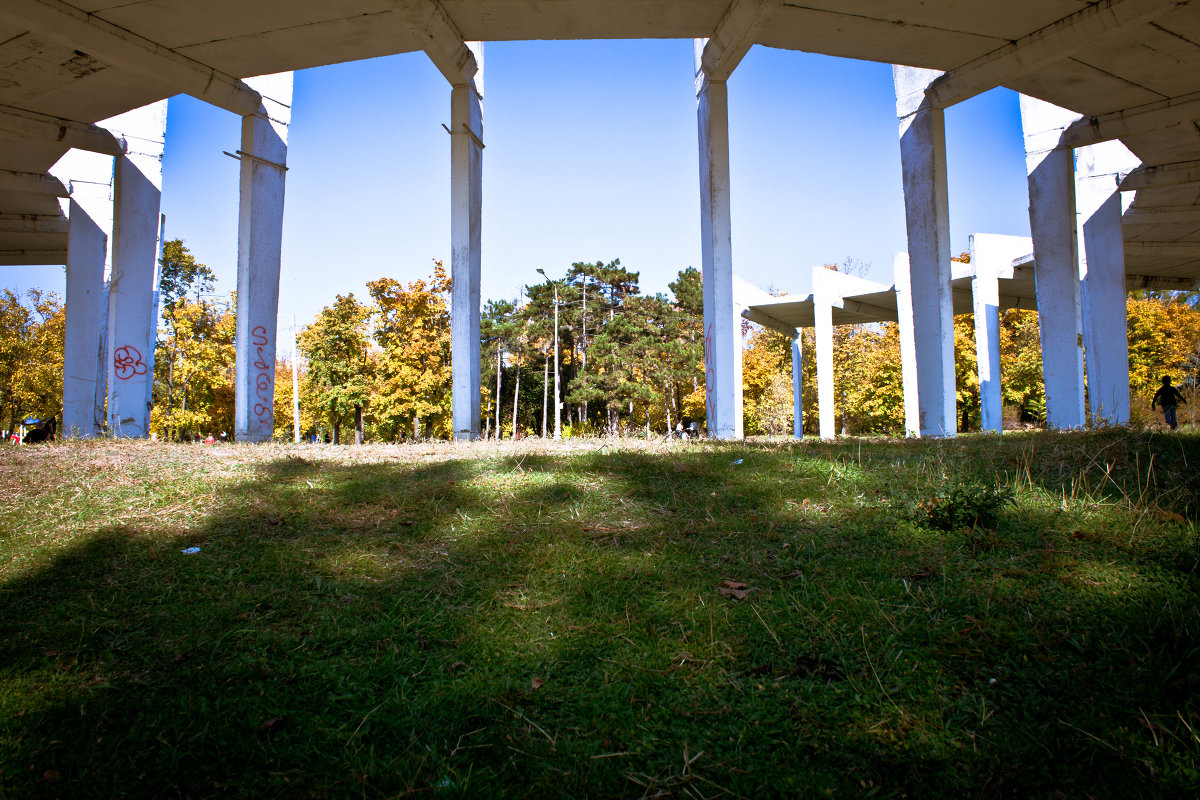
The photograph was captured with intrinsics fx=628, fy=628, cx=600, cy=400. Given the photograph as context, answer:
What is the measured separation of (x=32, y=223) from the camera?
15508mm

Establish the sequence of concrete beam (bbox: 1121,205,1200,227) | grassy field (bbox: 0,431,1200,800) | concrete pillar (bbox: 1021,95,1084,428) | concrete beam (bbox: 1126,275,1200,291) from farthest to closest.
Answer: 1. concrete beam (bbox: 1126,275,1200,291)
2. concrete beam (bbox: 1121,205,1200,227)
3. concrete pillar (bbox: 1021,95,1084,428)
4. grassy field (bbox: 0,431,1200,800)

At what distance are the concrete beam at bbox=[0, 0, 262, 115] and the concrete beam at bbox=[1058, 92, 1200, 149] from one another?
15147mm

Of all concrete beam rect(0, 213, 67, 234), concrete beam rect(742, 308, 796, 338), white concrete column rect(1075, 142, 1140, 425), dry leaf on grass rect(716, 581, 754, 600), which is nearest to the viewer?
dry leaf on grass rect(716, 581, 754, 600)

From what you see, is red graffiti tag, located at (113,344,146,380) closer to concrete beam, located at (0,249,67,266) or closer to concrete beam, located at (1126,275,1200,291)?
concrete beam, located at (0,249,67,266)

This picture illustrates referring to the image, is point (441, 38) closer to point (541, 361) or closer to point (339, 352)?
point (339, 352)

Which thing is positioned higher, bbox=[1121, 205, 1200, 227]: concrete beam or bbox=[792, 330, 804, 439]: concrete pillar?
bbox=[1121, 205, 1200, 227]: concrete beam

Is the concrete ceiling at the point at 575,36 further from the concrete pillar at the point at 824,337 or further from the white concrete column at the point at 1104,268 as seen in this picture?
the concrete pillar at the point at 824,337

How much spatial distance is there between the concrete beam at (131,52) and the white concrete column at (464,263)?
376cm

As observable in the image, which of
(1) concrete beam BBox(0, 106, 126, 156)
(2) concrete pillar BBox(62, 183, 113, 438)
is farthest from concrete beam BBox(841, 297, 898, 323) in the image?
(2) concrete pillar BBox(62, 183, 113, 438)

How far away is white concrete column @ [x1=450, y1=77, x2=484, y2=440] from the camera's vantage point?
11.1 m

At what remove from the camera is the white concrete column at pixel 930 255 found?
11.4 meters

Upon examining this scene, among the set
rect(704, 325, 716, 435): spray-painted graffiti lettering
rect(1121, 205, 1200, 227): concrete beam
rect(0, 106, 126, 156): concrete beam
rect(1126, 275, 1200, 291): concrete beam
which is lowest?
rect(704, 325, 716, 435): spray-painted graffiti lettering

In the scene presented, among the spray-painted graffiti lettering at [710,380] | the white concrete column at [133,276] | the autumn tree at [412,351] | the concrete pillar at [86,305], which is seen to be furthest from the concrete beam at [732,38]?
the autumn tree at [412,351]

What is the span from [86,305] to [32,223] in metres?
4.80
